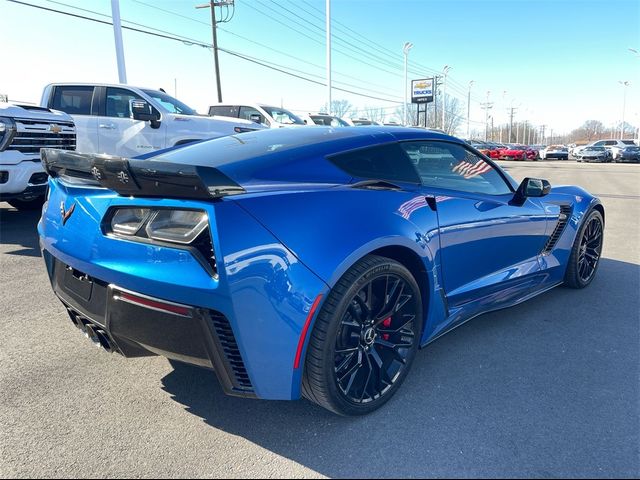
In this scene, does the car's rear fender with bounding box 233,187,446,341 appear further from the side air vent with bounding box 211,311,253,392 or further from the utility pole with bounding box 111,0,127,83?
the utility pole with bounding box 111,0,127,83

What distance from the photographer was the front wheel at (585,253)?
4074 millimetres

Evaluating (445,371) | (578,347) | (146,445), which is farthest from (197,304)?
(578,347)

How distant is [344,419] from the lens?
2.28 meters

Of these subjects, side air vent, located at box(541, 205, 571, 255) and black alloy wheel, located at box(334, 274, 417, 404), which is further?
side air vent, located at box(541, 205, 571, 255)

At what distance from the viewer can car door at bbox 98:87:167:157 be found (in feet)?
27.3

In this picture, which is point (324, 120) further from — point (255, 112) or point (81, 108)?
point (81, 108)

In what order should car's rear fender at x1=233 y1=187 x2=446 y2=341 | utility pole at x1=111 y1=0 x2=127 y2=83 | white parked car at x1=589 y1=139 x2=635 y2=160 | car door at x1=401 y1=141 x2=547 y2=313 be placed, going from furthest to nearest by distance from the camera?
1. white parked car at x1=589 y1=139 x2=635 y2=160
2. utility pole at x1=111 y1=0 x2=127 y2=83
3. car door at x1=401 y1=141 x2=547 y2=313
4. car's rear fender at x1=233 y1=187 x2=446 y2=341

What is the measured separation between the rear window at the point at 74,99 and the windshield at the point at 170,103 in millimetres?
1000

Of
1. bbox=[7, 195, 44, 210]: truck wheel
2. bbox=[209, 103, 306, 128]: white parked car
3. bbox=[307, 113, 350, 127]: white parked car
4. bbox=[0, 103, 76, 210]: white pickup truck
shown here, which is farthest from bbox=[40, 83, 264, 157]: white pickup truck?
bbox=[307, 113, 350, 127]: white parked car

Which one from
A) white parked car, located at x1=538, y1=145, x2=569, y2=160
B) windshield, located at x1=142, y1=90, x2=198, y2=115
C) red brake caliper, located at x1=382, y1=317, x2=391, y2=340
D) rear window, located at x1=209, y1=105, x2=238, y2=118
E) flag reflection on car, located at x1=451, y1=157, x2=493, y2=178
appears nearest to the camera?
red brake caliper, located at x1=382, y1=317, x2=391, y2=340

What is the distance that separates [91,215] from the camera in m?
2.15

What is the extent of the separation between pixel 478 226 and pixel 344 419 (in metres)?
1.47

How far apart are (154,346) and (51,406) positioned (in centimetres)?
81

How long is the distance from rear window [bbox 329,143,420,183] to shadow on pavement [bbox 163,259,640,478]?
1162mm
